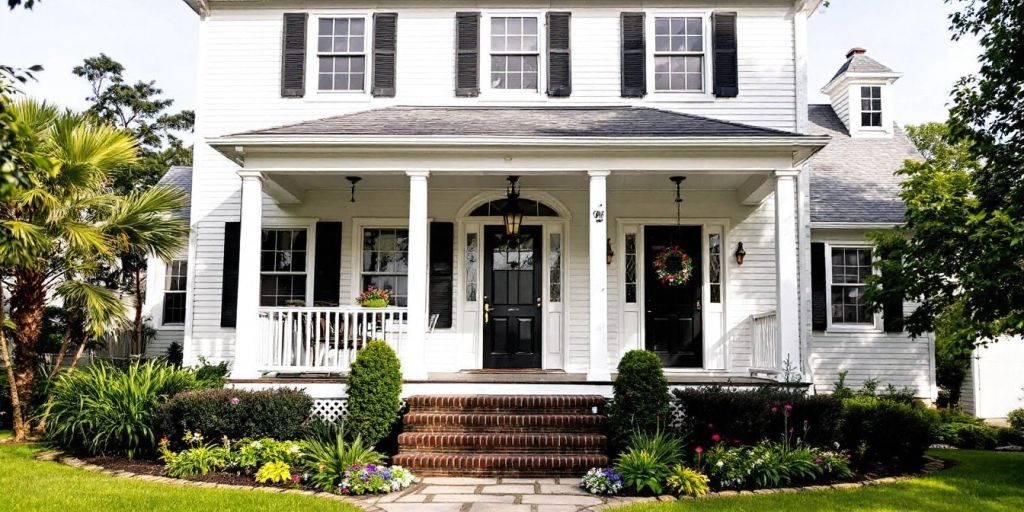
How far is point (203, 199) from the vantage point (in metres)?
11.3

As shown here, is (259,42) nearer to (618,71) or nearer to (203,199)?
(203,199)

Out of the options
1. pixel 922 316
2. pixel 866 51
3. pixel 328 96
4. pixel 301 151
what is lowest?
pixel 922 316

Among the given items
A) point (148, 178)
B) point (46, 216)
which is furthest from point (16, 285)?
point (148, 178)

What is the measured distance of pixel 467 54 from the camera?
11.4 meters

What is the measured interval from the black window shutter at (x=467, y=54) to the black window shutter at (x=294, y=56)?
235 cm

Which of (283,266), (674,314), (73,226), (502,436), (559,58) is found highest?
(559,58)

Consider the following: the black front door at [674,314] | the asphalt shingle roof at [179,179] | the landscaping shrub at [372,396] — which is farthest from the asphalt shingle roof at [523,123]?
the asphalt shingle roof at [179,179]

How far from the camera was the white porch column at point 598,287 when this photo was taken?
885cm

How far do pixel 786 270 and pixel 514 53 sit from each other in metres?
5.20

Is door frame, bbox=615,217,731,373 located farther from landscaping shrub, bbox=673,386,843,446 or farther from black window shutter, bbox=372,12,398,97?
black window shutter, bbox=372,12,398,97

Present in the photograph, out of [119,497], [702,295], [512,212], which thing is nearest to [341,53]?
[512,212]

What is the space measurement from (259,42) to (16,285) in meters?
4.85

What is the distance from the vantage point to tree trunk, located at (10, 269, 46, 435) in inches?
370

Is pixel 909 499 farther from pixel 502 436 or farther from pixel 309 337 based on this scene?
pixel 309 337
